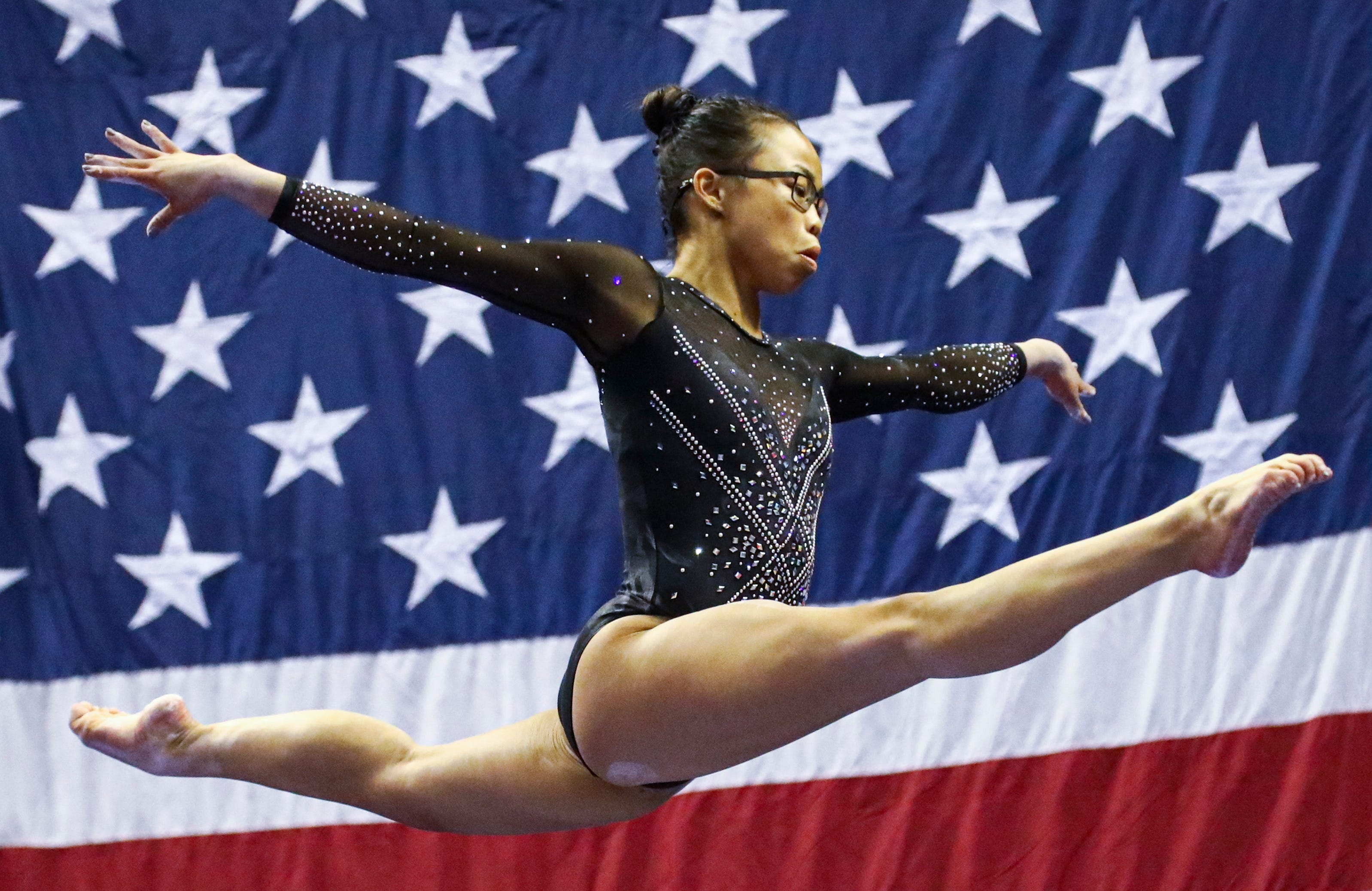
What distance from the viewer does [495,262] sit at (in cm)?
179

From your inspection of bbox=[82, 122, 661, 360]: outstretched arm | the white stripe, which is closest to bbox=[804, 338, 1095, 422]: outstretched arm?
bbox=[82, 122, 661, 360]: outstretched arm

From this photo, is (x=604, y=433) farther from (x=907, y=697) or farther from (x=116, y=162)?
(x=116, y=162)

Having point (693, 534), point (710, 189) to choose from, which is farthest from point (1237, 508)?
point (710, 189)

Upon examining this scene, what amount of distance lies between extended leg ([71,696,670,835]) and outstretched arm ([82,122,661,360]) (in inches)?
24.1

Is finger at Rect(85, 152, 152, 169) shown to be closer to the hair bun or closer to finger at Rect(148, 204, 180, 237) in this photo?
finger at Rect(148, 204, 180, 237)

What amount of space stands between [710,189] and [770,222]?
11 cm

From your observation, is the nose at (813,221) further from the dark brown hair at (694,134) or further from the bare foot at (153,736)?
the bare foot at (153,736)

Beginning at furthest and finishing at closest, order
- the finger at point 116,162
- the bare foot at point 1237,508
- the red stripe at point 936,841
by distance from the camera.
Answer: the red stripe at point 936,841 → the finger at point 116,162 → the bare foot at point 1237,508

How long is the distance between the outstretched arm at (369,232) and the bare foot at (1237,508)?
836 mm

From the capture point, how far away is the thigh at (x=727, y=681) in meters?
1.58

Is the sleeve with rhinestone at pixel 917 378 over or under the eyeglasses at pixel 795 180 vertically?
under

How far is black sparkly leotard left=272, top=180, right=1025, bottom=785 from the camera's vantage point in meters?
1.81

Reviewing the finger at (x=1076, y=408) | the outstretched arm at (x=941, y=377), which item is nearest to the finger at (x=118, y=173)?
the outstretched arm at (x=941, y=377)

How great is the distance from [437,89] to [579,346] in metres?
1.60
